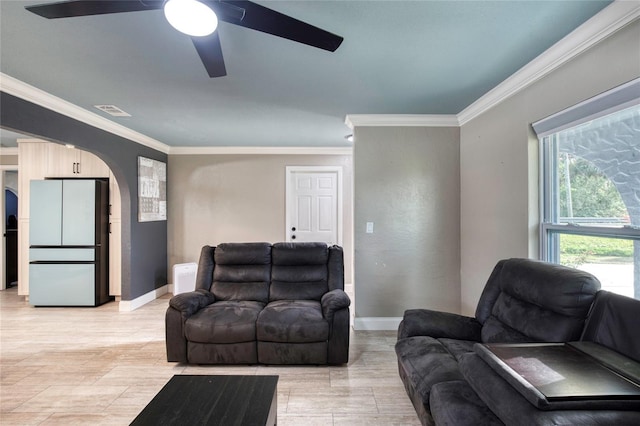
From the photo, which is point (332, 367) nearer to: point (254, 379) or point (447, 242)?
point (254, 379)

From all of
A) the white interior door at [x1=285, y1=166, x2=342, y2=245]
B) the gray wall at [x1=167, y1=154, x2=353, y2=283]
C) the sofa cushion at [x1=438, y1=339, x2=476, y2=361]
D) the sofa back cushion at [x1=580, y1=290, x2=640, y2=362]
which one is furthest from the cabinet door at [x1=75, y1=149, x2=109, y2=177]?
the sofa back cushion at [x1=580, y1=290, x2=640, y2=362]

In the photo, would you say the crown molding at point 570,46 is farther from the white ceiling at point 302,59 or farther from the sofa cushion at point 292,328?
the sofa cushion at point 292,328

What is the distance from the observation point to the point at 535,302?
1746mm

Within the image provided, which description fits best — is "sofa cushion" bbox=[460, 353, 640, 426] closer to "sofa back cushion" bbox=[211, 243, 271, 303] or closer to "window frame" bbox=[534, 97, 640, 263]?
"window frame" bbox=[534, 97, 640, 263]

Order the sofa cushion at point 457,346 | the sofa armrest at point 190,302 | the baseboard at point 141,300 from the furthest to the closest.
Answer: the baseboard at point 141,300, the sofa armrest at point 190,302, the sofa cushion at point 457,346

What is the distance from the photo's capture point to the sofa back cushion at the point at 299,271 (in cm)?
307

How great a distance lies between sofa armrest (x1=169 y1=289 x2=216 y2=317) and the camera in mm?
2576

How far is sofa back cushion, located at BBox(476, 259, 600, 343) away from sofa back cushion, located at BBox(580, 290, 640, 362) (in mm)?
54

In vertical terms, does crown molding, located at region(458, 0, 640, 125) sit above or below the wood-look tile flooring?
above

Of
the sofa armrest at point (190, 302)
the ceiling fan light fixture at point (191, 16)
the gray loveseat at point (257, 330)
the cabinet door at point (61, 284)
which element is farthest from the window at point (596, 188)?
the cabinet door at point (61, 284)

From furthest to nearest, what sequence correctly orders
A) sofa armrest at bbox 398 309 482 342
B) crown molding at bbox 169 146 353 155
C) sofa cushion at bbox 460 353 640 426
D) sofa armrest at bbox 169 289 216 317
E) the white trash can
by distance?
crown molding at bbox 169 146 353 155 → the white trash can → sofa armrest at bbox 169 289 216 317 → sofa armrest at bbox 398 309 482 342 → sofa cushion at bbox 460 353 640 426

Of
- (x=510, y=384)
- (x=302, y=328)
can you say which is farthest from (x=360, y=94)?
(x=510, y=384)

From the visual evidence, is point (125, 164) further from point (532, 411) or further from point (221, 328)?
point (532, 411)

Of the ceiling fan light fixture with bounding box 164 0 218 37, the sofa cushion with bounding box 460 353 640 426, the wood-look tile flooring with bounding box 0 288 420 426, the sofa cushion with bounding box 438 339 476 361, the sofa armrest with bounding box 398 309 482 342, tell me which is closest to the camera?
the sofa cushion with bounding box 460 353 640 426
